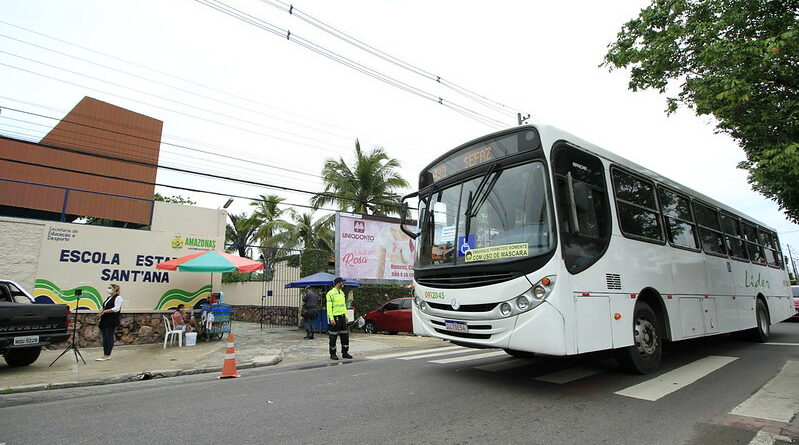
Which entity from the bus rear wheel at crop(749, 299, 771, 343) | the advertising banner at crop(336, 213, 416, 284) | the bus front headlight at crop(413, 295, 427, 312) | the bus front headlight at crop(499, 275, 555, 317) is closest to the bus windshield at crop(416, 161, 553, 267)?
the bus front headlight at crop(499, 275, 555, 317)

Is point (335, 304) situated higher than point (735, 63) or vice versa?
point (735, 63)

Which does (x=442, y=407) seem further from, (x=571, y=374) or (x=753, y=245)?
(x=753, y=245)

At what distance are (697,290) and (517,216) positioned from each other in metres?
4.78

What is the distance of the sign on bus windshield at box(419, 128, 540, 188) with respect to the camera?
5363 mm

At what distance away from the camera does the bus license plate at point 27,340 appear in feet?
23.8

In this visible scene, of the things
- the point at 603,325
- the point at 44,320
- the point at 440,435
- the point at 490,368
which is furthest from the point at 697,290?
the point at 44,320

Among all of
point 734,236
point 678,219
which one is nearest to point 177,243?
point 678,219

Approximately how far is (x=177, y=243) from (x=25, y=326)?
17.6 ft

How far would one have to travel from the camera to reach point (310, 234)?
26469 millimetres

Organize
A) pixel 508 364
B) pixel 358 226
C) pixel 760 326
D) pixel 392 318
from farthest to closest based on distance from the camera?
pixel 358 226, pixel 392 318, pixel 760 326, pixel 508 364

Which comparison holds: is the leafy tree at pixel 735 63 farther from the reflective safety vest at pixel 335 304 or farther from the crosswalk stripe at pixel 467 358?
the reflective safety vest at pixel 335 304

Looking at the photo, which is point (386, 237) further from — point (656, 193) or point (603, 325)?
point (603, 325)

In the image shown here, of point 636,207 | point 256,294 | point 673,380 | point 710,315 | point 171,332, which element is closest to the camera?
point 673,380

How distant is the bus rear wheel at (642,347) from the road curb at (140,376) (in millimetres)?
6947
